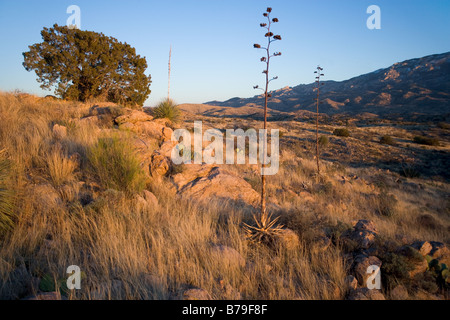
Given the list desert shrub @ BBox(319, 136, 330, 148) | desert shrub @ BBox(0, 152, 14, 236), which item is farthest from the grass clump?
desert shrub @ BBox(319, 136, 330, 148)

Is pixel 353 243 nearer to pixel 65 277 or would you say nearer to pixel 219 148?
pixel 65 277

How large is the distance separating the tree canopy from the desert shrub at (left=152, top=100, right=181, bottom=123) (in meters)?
6.49

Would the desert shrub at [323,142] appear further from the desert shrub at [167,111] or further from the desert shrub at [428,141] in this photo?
the desert shrub at [167,111]

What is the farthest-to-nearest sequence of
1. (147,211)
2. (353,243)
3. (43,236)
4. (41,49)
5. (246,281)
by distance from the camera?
1. (41,49)
2. (147,211)
3. (353,243)
4. (43,236)
5. (246,281)

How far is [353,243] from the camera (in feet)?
9.43

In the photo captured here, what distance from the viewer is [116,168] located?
4000mm

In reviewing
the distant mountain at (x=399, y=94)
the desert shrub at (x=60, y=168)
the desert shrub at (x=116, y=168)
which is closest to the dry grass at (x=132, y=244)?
the desert shrub at (x=60, y=168)

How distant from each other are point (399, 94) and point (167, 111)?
91.8 metres

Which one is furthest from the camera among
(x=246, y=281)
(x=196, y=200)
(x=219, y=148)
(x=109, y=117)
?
(x=219, y=148)

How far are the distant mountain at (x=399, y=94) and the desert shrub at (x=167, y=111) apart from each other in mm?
46069

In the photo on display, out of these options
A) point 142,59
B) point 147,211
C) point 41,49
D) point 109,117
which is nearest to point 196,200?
point 147,211

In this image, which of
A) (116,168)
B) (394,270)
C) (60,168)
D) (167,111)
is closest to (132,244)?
(116,168)

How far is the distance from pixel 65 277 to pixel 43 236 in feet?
2.85

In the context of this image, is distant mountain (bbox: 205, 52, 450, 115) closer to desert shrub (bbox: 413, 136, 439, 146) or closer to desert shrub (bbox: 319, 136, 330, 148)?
desert shrub (bbox: 413, 136, 439, 146)
